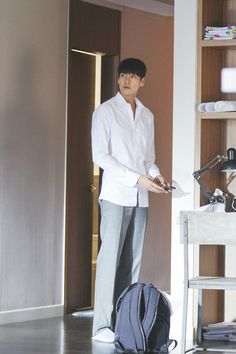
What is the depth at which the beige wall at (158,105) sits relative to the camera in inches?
310

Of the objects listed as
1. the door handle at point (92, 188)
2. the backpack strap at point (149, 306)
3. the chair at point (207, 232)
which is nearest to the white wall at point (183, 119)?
the backpack strap at point (149, 306)

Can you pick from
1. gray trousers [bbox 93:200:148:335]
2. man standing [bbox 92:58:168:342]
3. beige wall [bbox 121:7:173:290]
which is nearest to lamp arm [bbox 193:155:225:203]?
man standing [bbox 92:58:168:342]

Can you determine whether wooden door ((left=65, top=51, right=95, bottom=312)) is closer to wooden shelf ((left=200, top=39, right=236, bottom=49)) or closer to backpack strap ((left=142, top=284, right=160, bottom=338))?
wooden shelf ((left=200, top=39, right=236, bottom=49))

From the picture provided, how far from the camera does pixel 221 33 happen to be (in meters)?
5.64

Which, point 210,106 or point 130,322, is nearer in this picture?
point 130,322

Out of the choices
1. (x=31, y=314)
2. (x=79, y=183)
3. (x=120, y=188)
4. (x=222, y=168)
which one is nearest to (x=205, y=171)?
(x=222, y=168)

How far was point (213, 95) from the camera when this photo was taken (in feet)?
19.2

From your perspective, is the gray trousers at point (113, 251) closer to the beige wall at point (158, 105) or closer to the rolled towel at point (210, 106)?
the rolled towel at point (210, 106)

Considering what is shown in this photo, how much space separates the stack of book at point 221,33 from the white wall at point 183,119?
10 cm

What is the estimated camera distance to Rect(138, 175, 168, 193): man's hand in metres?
5.40

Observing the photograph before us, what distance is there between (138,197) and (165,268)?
2.69m

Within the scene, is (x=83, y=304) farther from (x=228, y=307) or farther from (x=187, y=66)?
(x=187, y=66)

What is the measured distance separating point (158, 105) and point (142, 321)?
316 cm

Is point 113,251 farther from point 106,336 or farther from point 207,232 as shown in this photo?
point 207,232
